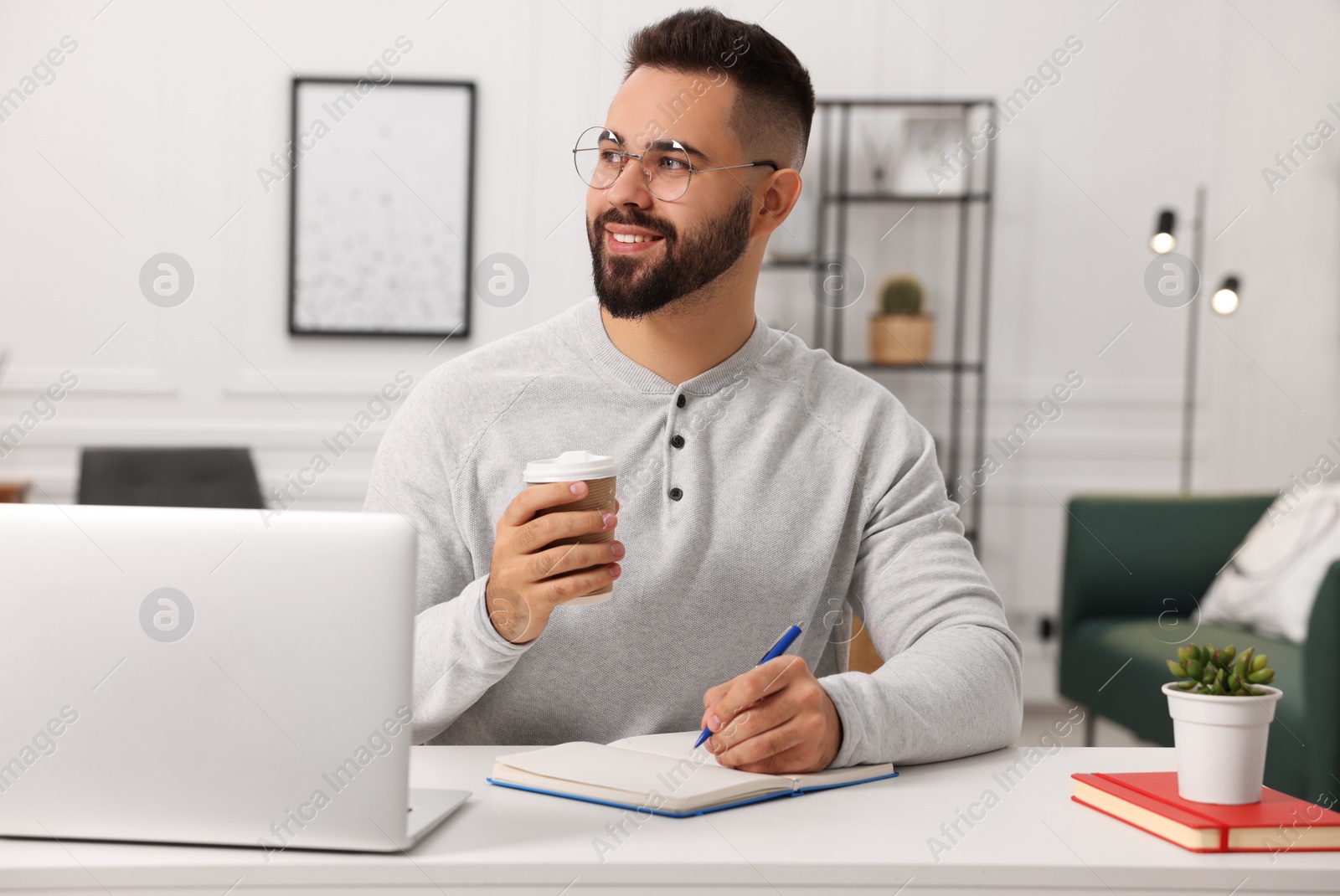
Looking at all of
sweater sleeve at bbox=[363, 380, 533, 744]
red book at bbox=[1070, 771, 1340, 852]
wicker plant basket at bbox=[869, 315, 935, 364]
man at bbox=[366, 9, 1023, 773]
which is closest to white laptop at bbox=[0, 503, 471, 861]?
sweater sleeve at bbox=[363, 380, 533, 744]

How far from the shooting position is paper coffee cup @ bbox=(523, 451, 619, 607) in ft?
3.58

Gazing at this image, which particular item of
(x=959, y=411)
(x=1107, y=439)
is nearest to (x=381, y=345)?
(x=959, y=411)

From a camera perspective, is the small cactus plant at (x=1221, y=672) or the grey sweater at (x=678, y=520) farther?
the grey sweater at (x=678, y=520)

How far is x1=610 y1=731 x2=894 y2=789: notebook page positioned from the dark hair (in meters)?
0.79

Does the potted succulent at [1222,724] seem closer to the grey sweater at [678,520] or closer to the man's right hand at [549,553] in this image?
the grey sweater at [678,520]

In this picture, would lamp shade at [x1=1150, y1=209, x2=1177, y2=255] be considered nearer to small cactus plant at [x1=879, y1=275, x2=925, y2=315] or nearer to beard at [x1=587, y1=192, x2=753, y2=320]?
small cactus plant at [x1=879, y1=275, x2=925, y2=315]

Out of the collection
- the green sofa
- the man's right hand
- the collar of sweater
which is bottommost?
the green sofa

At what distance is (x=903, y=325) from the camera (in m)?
3.98

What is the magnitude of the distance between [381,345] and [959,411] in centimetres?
194

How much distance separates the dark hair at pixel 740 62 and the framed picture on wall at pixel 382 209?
2.43m

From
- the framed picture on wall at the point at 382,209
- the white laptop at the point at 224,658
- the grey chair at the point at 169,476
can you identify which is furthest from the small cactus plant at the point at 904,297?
the white laptop at the point at 224,658

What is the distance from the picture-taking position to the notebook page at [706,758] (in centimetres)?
112

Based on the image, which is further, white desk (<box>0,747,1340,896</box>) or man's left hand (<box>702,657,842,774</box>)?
man's left hand (<box>702,657,842,774</box>)

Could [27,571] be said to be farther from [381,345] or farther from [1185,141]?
[1185,141]
